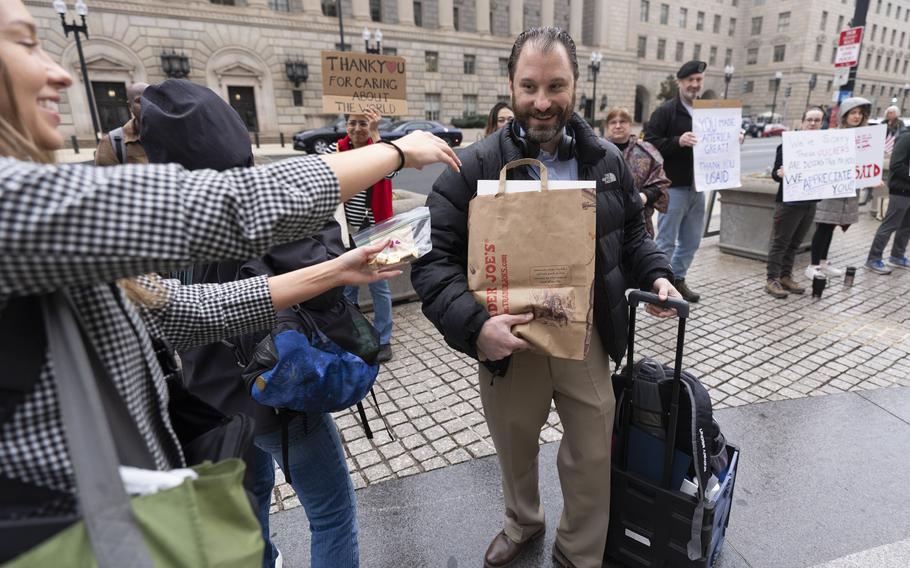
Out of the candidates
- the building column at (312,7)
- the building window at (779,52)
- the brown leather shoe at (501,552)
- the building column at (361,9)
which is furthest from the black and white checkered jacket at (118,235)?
the building window at (779,52)

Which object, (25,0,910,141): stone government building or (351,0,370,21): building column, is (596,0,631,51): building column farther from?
(351,0,370,21): building column

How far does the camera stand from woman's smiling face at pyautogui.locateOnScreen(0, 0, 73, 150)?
83 cm

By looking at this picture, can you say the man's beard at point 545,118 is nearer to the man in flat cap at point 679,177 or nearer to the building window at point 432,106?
the man in flat cap at point 679,177

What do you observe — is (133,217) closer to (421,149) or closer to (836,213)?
(421,149)

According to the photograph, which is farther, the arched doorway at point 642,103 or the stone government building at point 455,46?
the arched doorway at point 642,103

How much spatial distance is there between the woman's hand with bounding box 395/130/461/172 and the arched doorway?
5666cm

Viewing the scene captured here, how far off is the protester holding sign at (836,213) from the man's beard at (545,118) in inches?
206

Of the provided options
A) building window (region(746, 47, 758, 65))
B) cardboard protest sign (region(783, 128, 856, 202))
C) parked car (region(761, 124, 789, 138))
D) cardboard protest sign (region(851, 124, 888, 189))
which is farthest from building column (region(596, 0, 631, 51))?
cardboard protest sign (region(783, 128, 856, 202))

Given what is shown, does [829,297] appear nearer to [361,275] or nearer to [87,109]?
[361,275]

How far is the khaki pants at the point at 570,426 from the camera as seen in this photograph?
6.76ft

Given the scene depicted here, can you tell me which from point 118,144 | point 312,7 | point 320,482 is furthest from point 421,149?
point 312,7

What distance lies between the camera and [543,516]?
252cm

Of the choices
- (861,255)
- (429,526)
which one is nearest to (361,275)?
(429,526)

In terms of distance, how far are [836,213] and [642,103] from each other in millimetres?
53645
